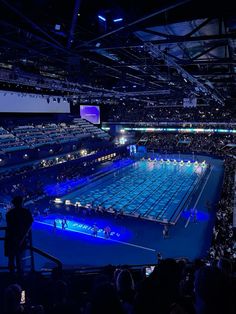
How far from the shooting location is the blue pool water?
1014 inches

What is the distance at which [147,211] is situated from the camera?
82.7 feet

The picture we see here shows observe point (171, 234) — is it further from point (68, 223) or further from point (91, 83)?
point (91, 83)

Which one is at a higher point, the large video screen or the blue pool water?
the large video screen

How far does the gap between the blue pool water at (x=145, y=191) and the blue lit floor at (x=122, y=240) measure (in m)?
2.00

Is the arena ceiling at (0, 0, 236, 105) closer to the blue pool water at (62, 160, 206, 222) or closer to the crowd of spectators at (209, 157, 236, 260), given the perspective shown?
the crowd of spectators at (209, 157, 236, 260)

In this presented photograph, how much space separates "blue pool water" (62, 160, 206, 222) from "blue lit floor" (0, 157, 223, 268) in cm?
200

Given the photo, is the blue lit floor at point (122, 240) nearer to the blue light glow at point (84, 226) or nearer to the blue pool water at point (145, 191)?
the blue light glow at point (84, 226)

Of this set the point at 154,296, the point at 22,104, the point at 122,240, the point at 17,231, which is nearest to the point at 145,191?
the point at 122,240

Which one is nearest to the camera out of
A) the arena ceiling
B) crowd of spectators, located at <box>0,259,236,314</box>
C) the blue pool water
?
crowd of spectators, located at <box>0,259,236,314</box>

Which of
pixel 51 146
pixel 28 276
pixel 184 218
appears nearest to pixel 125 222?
pixel 184 218

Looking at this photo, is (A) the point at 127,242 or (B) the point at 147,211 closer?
(A) the point at 127,242

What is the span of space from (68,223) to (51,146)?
18.8 meters

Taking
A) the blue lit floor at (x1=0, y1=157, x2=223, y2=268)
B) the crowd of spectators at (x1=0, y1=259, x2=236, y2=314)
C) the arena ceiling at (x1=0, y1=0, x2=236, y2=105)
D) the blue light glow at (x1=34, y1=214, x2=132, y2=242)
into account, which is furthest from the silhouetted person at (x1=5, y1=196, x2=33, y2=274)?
the blue light glow at (x1=34, y1=214, x2=132, y2=242)

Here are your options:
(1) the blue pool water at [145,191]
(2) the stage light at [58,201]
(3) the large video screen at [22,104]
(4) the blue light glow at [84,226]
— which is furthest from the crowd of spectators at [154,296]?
(3) the large video screen at [22,104]
